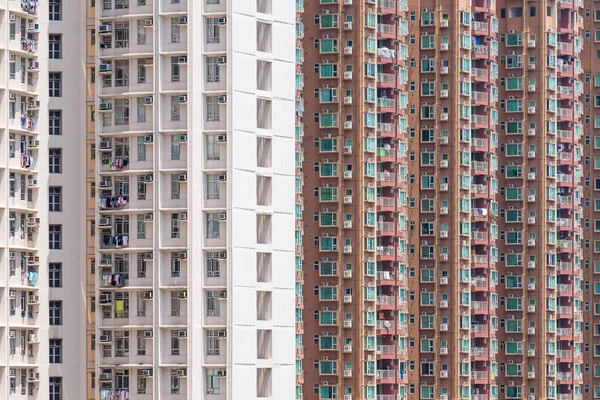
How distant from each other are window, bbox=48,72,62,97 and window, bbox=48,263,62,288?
9.28m

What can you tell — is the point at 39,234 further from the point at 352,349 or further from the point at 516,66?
the point at 516,66

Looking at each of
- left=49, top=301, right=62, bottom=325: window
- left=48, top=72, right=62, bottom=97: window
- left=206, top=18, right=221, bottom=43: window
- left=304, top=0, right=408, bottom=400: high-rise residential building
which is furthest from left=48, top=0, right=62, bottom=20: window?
left=304, top=0, right=408, bottom=400: high-rise residential building

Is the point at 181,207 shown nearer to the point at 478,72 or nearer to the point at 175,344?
the point at 175,344

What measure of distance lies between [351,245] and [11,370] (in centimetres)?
5024

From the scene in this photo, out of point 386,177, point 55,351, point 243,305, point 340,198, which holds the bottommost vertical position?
point 55,351

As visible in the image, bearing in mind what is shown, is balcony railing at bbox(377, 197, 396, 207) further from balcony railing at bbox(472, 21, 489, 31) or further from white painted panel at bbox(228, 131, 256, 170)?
white painted panel at bbox(228, 131, 256, 170)

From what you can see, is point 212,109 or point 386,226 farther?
point 386,226

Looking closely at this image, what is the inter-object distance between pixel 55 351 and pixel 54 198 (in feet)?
27.2

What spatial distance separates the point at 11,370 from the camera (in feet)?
411

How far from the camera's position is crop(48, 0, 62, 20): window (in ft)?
425

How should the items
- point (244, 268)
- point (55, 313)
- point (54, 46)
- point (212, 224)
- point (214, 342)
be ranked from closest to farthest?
1. point (214, 342)
2. point (55, 313)
3. point (212, 224)
4. point (244, 268)
5. point (54, 46)

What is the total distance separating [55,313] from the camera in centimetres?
12800

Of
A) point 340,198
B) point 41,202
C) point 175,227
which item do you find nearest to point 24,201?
point 41,202

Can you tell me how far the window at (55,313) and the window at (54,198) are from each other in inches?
200
